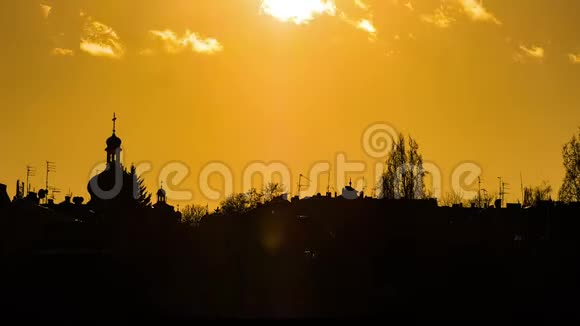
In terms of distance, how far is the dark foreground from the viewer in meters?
35.7

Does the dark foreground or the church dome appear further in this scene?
the church dome

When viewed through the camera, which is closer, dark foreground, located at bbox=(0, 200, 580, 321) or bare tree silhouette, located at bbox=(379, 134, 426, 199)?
dark foreground, located at bbox=(0, 200, 580, 321)

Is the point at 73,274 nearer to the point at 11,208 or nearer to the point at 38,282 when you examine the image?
the point at 38,282

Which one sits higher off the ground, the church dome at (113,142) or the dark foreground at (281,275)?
the church dome at (113,142)

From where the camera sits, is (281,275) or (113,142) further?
(113,142)

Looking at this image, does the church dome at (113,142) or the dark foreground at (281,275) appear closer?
the dark foreground at (281,275)

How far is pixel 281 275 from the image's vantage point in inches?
2046

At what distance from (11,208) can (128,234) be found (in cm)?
875

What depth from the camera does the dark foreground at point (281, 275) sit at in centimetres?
3566

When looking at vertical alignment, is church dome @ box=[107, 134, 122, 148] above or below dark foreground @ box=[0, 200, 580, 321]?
above

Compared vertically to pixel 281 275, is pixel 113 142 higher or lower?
higher

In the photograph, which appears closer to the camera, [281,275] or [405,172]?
[281,275]

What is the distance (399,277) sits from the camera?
48.5m

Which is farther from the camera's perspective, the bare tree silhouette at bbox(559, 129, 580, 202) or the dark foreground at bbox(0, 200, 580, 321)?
the bare tree silhouette at bbox(559, 129, 580, 202)
